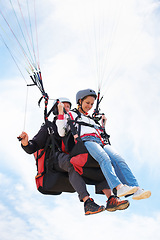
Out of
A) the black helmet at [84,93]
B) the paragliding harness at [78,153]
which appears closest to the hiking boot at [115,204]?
the paragliding harness at [78,153]

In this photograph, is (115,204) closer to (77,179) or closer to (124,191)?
(124,191)

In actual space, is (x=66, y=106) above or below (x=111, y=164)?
above

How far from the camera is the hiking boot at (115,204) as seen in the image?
13.7 feet

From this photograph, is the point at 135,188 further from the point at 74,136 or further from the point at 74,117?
the point at 74,117

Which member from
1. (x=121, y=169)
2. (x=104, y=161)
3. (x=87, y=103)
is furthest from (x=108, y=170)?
(x=87, y=103)

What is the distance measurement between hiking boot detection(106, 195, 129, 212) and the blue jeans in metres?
0.27

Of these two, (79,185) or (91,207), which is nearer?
(91,207)

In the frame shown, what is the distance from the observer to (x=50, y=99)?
17.0 ft

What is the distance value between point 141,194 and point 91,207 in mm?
740

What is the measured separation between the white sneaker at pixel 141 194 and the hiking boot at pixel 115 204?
0.16 metres

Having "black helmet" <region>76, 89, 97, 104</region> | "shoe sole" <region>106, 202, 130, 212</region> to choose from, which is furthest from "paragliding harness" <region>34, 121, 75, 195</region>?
"shoe sole" <region>106, 202, 130, 212</region>

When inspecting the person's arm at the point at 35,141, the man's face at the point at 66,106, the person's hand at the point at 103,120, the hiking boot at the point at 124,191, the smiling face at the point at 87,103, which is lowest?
the hiking boot at the point at 124,191

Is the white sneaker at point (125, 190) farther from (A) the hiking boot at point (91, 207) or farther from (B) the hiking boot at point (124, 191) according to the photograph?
(A) the hiking boot at point (91, 207)

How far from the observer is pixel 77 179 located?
15.0 feet
